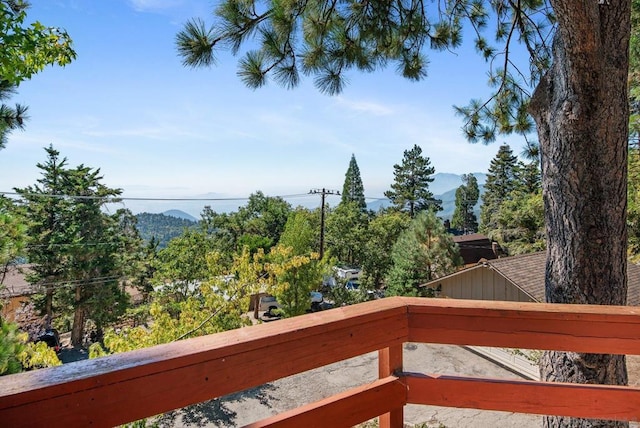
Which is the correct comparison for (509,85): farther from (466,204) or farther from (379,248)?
(466,204)

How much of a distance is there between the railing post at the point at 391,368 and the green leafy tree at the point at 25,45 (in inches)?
90.8

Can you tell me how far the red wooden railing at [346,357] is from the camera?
24.4 inches

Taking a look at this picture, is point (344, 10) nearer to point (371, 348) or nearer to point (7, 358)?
point (371, 348)

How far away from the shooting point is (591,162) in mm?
1706

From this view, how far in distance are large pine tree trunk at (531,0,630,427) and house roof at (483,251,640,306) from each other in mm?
6761

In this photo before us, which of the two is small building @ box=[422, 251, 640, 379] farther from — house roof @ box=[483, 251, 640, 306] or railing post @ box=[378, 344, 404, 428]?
railing post @ box=[378, 344, 404, 428]

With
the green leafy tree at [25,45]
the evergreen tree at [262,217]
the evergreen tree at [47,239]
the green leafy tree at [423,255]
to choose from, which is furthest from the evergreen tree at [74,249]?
the green leafy tree at [25,45]

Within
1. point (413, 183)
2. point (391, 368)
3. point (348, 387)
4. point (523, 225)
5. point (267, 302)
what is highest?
point (413, 183)

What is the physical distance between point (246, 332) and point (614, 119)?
6.40ft

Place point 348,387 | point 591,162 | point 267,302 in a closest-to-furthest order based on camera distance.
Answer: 1. point 591,162
2. point 348,387
3. point 267,302

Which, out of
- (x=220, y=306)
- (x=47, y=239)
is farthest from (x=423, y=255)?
(x=47, y=239)

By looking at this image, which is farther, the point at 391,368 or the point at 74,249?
the point at 74,249

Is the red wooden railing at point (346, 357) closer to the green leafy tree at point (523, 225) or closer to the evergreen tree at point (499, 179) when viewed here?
the green leafy tree at point (523, 225)

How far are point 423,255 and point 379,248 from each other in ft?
20.3
